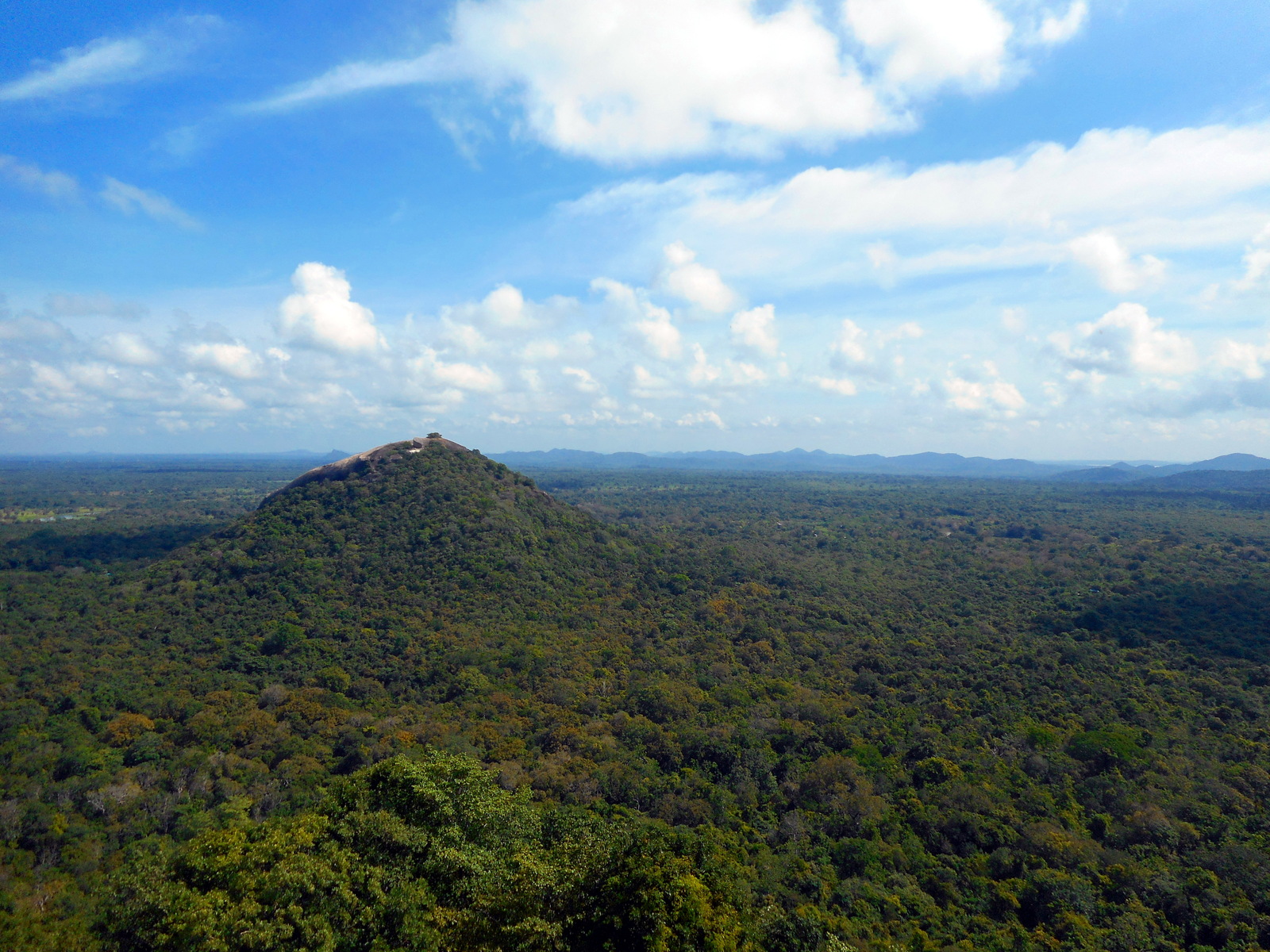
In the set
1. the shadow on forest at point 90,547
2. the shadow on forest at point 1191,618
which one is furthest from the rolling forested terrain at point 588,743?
the shadow on forest at point 90,547

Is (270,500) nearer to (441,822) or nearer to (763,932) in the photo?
(441,822)

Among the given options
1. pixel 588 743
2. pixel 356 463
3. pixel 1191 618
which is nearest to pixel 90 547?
pixel 356 463

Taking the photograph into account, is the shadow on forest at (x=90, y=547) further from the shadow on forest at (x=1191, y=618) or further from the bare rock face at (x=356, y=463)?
the shadow on forest at (x=1191, y=618)

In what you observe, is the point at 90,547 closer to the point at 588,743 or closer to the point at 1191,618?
the point at 588,743

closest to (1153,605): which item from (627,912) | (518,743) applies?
(518,743)

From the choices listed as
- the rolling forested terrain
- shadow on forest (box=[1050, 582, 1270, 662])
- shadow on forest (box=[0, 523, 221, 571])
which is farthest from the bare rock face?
shadow on forest (box=[1050, 582, 1270, 662])

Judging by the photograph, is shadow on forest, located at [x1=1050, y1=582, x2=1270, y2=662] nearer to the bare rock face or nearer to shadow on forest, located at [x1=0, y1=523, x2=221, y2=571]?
the bare rock face
